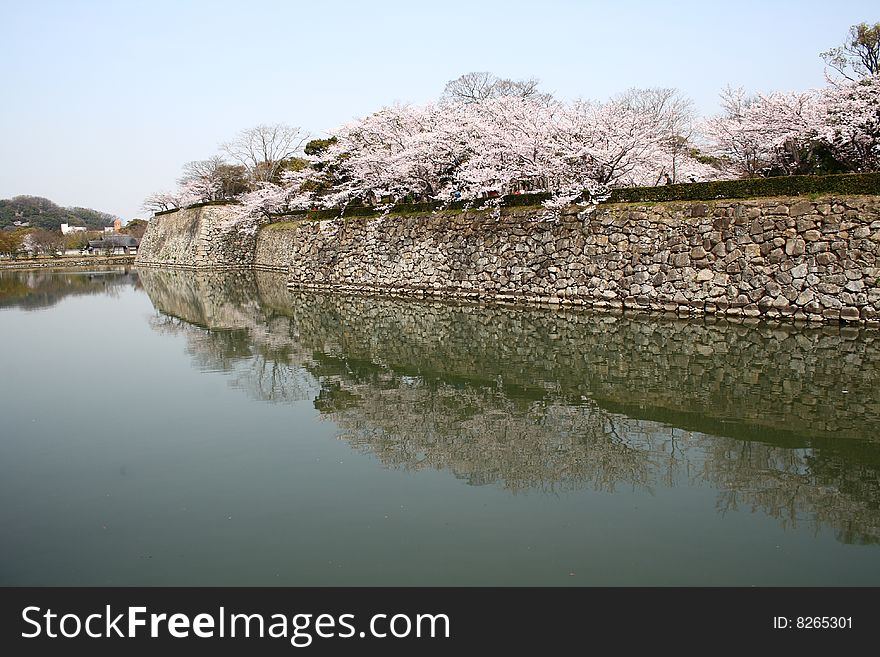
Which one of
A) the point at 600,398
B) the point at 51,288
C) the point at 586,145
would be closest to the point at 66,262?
the point at 51,288

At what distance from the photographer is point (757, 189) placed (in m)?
13.5

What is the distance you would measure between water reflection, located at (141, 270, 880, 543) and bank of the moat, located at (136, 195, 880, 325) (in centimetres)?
104

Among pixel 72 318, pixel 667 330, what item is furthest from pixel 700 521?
pixel 72 318

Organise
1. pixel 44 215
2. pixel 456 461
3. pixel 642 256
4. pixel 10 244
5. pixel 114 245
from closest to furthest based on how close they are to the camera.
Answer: pixel 456 461 → pixel 642 256 → pixel 10 244 → pixel 114 245 → pixel 44 215

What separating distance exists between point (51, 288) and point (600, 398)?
28.2 metres

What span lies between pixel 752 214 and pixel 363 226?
11.8 metres

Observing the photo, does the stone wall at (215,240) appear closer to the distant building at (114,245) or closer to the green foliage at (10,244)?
the green foliage at (10,244)

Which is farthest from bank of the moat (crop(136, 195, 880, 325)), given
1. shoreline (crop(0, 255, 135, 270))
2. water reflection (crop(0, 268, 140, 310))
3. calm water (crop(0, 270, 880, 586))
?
shoreline (crop(0, 255, 135, 270))

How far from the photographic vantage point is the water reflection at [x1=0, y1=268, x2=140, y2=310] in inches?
918

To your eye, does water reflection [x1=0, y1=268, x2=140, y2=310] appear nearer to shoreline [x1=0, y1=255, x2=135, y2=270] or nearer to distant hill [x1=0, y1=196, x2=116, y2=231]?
shoreline [x1=0, y1=255, x2=135, y2=270]

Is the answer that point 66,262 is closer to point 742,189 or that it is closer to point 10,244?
point 10,244

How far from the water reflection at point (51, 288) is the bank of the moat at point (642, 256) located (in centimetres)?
983

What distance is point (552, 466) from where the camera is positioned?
584cm
